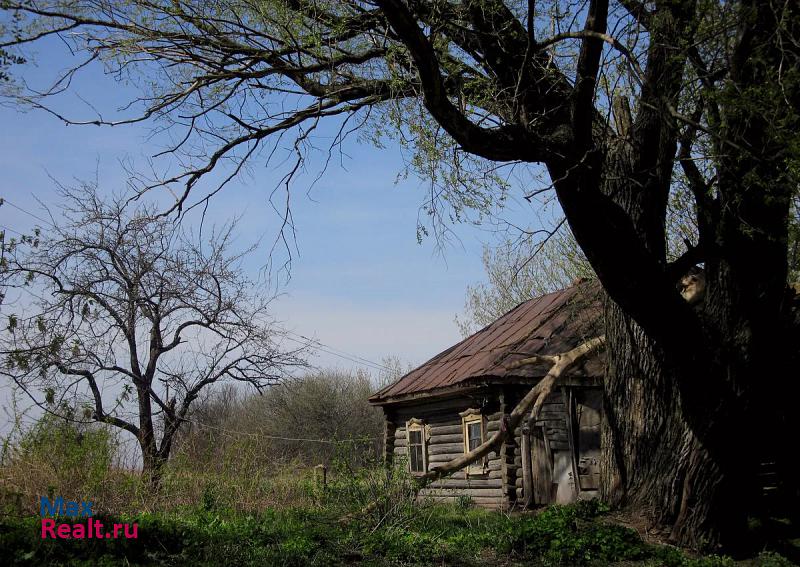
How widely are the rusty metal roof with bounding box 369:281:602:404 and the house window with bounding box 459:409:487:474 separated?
964 mm

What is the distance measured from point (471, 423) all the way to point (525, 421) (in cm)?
217

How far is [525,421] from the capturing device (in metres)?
16.4

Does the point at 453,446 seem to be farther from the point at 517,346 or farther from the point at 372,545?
the point at 372,545

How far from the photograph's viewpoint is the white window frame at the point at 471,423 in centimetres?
1759

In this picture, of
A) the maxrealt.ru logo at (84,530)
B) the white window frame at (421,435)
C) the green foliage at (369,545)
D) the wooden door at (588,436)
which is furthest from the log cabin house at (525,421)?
the maxrealt.ru logo at (84,530)

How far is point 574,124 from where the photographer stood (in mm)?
7781

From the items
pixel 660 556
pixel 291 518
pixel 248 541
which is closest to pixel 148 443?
pixel 291 518

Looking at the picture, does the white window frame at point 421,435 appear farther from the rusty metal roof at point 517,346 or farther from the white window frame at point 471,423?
the white window frame at point 471,423

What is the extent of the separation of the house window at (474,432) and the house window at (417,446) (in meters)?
2.05

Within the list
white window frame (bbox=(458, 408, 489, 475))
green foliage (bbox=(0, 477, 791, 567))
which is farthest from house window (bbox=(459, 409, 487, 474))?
green foliage (bbox=(0, 477, 791, 567))

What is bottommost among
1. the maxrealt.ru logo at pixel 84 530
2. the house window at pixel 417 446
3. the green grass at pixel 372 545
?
the green grass at pixel 372 545

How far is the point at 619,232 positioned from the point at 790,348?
4352 millimetres

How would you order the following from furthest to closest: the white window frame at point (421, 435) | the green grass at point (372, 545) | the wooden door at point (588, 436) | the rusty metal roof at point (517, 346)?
1. the white window frame at point (421, 435)
2. the rusty metal roof at point (517, 346)
3. the wooden door at point (588, 436)
4. the green grass at point (372, 545)

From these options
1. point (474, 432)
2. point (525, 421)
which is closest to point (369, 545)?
point (525, 421)
